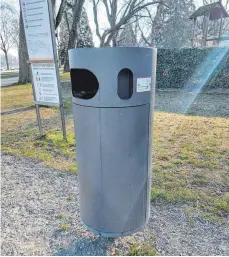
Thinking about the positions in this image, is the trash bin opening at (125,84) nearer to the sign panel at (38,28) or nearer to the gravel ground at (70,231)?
the gravel ground at (70,231)

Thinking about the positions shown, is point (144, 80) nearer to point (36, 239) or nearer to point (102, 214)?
point (102, 214)

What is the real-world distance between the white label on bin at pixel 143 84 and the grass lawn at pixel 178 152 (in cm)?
132

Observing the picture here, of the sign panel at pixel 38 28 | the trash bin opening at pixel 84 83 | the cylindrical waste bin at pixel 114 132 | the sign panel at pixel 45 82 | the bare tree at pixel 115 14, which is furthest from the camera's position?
the bare tree at pixel 115 14

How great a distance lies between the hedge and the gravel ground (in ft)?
23.8

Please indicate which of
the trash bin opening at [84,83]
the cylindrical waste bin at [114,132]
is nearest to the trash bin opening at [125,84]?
the cylindrical waste bin at [114,132]

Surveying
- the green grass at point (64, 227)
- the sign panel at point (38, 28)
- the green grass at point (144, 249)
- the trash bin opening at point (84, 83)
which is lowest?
the green grass at point (64, 227)

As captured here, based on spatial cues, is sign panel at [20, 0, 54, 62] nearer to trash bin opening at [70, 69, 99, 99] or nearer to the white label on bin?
trash bin opening at [70, 69, 99, 99]

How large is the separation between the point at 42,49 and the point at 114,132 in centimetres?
289

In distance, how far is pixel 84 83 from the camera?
167cm

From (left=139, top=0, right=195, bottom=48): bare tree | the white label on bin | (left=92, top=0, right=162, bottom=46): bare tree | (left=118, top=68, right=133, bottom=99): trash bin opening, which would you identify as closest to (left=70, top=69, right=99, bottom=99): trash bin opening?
(left=118, top=68, right=133, bottom=99): trash bin opening

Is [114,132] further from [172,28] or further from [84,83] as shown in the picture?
[172,28]

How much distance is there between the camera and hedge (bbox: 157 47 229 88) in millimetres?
8391

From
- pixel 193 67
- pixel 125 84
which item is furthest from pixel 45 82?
pixel 193 67

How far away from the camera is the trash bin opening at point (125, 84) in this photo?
1.50 meters
